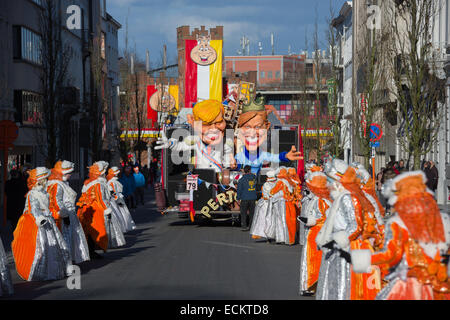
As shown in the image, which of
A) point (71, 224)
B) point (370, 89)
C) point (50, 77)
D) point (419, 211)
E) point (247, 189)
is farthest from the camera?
point (370, 89)

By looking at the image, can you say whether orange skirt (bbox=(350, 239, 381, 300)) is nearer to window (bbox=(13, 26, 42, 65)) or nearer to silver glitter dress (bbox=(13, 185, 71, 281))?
silver glitter dress (bbox=(13, 185, 71, 281))

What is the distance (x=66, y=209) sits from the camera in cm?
1264

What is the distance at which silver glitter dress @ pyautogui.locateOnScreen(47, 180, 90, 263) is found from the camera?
1262 cm

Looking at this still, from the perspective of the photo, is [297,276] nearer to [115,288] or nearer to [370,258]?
[115,288]

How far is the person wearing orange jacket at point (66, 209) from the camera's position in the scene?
41.2 ft

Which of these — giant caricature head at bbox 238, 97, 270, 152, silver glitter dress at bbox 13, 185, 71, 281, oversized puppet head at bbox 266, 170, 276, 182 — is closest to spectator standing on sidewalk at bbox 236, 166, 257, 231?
giant caricature head at bbox 238, 97, 270, 152

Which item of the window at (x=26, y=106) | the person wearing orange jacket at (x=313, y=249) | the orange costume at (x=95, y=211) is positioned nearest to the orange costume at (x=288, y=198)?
the orange costume at (x=95, y=211)

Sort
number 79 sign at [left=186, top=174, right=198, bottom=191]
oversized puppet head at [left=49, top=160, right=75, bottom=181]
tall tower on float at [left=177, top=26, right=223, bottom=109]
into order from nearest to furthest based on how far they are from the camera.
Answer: oversized puppet head at [left=49, top=160, right=75, bottom=181], number 79 sign at [left=186, top=174, right=198, bottom=191], tall tower on float at [left=177, top=26, right=223, bottom=109]

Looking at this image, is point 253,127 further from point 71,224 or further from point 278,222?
point 71,224

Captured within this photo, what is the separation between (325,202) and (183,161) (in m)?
12.1

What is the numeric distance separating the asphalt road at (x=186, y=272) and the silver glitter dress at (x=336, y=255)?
1886 mm

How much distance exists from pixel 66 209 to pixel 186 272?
7.01ft

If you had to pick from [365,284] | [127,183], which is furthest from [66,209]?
[127,183]

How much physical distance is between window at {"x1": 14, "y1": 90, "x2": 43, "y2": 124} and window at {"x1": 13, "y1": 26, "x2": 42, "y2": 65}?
4.92 ft
